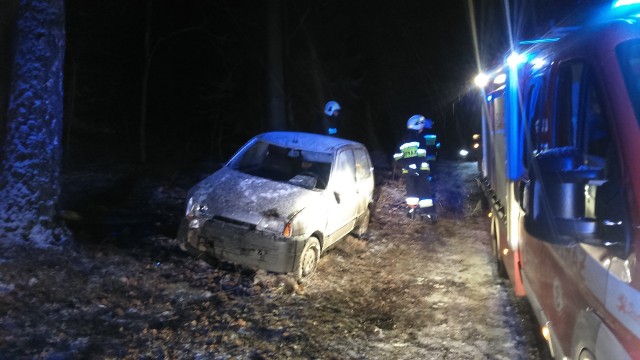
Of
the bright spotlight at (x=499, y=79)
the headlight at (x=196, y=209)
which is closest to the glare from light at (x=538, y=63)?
the bright spotlight at (x=499, y=79)

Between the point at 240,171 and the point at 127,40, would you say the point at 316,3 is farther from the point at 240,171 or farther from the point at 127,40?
the point at 240,171

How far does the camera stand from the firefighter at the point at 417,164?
956 cm

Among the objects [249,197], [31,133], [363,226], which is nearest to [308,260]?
[249,197]

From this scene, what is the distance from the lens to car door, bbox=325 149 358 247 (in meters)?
6.95

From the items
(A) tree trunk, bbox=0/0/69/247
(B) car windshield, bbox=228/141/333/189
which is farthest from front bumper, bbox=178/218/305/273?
(A) tree trunk, bbox=0/0/69/247

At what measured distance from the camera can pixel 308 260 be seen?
6418mm

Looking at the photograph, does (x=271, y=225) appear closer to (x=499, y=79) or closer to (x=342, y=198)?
(x=342, y=198)

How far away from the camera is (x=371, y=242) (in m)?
8.55

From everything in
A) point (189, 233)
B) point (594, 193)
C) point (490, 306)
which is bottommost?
point (490, 306)

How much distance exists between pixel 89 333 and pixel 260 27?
1421 cm

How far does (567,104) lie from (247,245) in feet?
12.7

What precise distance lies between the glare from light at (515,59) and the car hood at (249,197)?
9.37ft

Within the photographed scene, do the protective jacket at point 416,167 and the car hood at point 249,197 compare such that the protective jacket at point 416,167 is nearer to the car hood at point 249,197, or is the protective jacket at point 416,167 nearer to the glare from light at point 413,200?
the glare from light at point 413,200

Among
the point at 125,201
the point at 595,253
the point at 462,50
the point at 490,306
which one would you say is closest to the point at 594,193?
the point at 595,253
